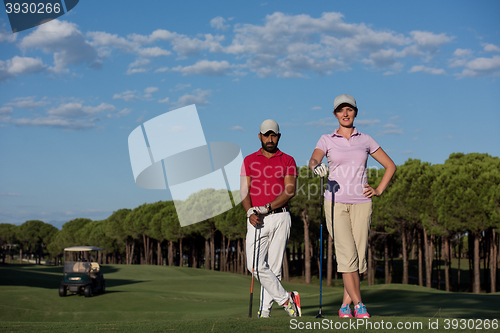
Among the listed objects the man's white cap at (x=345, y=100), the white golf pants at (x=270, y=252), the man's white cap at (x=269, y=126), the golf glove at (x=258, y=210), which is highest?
the man's white cap at (x=345, y=100)

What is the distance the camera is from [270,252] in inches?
267

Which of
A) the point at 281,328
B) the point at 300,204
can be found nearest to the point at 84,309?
the point at 281,328

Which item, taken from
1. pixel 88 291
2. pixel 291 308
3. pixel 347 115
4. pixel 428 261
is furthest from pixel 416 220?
pixel 347 115

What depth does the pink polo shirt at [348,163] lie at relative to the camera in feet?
19.6

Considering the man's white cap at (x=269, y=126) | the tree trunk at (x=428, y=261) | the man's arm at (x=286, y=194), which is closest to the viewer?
the man's arm at (x=286, y=194)

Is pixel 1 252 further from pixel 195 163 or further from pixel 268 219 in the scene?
pixel 268 219

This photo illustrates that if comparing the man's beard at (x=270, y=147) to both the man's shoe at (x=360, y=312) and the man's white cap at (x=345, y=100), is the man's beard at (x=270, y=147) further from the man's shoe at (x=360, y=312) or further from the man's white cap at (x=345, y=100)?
the man's shoe at (x=360, y=312)

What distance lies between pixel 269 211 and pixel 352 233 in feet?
4.01

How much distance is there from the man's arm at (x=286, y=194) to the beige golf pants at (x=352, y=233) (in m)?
0.84

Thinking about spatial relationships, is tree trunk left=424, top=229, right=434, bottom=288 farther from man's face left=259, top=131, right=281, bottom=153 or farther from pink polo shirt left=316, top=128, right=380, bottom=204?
pink polo shirt left=316, top=128, right=380, bottom=204

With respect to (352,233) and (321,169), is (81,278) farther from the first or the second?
(321,169)

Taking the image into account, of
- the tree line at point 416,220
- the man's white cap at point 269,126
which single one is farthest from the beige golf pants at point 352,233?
the tree line at point 416,220

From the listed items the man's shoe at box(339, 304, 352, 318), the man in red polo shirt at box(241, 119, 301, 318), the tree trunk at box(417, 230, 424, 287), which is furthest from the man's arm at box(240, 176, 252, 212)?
the tree trunk at box(417, 230, 424, 287)

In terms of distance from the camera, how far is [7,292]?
23172mm
